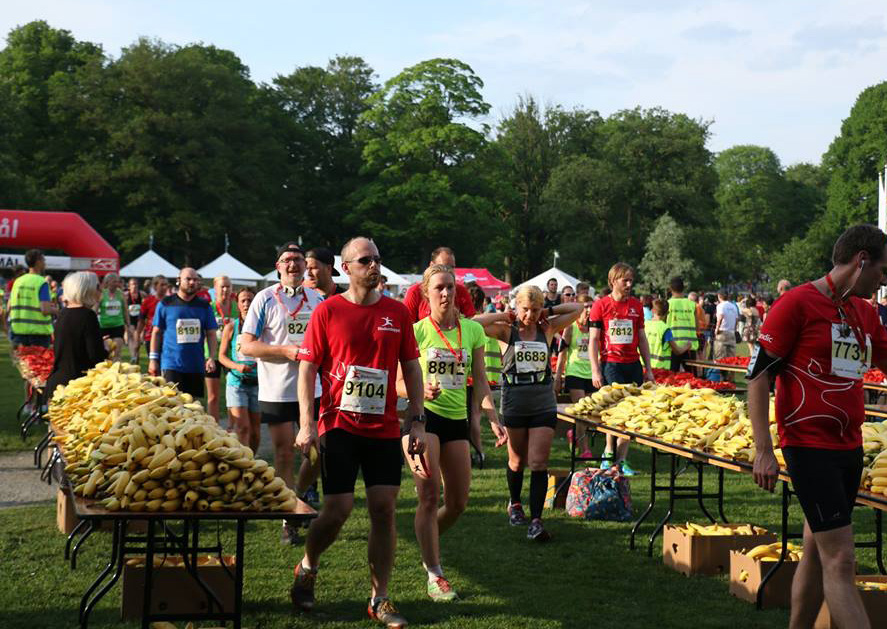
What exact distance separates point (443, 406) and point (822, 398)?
2.56 m

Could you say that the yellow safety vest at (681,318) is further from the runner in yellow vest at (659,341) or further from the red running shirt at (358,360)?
the red running shirt at (358,360)

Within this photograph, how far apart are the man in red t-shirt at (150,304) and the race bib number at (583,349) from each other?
9091 millimetres

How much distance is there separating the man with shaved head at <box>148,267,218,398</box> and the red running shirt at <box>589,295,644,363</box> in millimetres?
3847

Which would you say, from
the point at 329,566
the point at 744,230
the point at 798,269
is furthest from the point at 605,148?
the point at 329,566

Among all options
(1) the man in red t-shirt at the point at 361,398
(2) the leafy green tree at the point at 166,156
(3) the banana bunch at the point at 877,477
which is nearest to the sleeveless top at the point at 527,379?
(1) the man in red t-shirt at the point at 361,398

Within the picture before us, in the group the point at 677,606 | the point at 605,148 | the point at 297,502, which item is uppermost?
the point at 605,148

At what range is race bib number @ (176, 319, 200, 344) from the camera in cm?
1023

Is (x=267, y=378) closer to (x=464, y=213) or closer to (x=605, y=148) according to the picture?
(x=464, y=213)

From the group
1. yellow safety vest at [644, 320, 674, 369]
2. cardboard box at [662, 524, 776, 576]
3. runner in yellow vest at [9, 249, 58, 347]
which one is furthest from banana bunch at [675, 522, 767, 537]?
runner in yellow vest at [9, 249, 58, 347]

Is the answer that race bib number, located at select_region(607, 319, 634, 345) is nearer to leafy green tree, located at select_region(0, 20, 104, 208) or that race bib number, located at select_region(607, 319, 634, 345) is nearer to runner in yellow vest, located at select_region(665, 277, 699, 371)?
runner in yellow vest, located at select_region(665, 277, 699, 371)

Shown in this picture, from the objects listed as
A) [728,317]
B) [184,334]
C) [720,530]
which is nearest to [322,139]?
[728,317]

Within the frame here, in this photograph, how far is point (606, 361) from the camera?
1140 centimetres

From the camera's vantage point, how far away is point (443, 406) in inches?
262

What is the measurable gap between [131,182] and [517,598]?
53.1m
